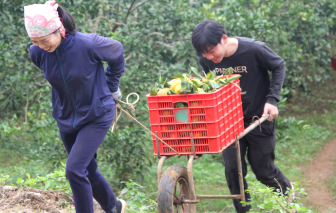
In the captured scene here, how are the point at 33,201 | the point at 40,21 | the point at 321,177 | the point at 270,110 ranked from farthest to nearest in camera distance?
the point at 321,177, the point at 33,201, the point at 270,110, the point at 40,21

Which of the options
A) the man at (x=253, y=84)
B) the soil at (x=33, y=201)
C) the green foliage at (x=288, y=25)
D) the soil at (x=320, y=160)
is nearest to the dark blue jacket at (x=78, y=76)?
the man at (x=253, y=84)

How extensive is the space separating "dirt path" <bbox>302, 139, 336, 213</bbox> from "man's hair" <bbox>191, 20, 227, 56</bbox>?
269 centimetres

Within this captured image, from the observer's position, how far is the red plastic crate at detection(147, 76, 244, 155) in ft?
9.37

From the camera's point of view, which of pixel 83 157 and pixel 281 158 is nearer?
pixel 83 157

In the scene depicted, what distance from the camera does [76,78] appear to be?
9.42 ft

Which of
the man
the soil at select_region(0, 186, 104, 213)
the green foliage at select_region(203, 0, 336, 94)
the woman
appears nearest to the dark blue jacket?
the woman

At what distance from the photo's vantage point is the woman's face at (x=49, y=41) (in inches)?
109

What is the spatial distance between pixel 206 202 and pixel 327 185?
5.89ft

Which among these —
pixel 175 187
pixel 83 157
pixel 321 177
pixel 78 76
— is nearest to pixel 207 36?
pixel 78 76

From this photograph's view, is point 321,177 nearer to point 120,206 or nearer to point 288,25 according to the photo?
point 288,25

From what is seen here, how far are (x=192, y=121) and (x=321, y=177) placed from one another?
4.18 meters

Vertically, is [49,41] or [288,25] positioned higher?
[49,41]

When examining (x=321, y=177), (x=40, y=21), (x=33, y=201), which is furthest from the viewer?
(x=321, y=177)

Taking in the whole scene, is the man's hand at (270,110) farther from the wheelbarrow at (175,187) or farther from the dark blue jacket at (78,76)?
the dark blue jacket at (78,76)
